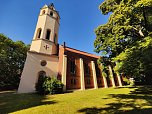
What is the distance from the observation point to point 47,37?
31359 millimetres

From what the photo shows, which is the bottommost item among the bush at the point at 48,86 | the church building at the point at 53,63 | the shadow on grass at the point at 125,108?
the shadow on grass at the point at 125,108

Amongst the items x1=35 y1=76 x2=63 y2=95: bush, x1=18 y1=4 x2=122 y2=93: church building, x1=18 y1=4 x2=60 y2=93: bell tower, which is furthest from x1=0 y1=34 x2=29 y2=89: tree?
x1=35 y1=76 x2=63 y2=95: bush

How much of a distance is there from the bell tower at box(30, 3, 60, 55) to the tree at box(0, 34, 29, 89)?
15.2m

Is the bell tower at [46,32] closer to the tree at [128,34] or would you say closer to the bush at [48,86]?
the bush at [48,86]

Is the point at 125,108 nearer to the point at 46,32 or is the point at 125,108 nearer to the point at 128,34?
Answer: the point at 128,34

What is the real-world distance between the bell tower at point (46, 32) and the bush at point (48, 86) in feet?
25.2

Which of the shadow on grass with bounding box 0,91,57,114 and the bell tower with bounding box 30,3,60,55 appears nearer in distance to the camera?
the shadow on grass with bounding box 0,91,57,114

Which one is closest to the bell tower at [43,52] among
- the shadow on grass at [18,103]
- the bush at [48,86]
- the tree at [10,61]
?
the bush at [48,86]

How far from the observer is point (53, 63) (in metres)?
29.0

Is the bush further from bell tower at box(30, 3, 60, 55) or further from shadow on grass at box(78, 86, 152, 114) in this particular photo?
shadow on grass at box(78, 86, 152, 114)

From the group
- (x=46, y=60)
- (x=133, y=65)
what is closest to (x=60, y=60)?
(x=46, y=60)

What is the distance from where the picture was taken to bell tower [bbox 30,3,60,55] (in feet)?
96.2

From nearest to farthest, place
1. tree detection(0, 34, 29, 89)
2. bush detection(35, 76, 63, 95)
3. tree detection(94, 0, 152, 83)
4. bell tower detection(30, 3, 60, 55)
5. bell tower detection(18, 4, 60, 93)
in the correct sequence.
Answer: tree detection(94, 0, 152, 83), bush detection(35, 76, 63, 95), bell tower detection(18, 4, 60, 93), bell tower detection(30, 3, 60, 55), tree detection(0, 34, 29, 89)

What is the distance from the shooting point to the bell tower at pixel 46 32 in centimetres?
2931
